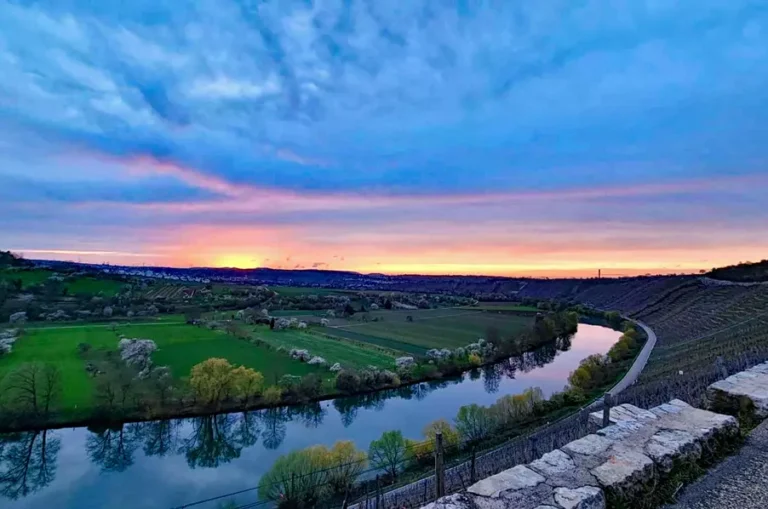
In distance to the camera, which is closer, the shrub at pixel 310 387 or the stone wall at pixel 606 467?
the stone wall at pixel 606 467

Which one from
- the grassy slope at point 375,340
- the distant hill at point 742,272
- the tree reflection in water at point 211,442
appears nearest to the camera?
the tree reflection in water at point 211,442

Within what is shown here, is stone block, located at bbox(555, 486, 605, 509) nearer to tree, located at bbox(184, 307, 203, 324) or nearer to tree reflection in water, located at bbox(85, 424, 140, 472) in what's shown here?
tree reflection in water, located at bbox(85, 424, 140, 472)

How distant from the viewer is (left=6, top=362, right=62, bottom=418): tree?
33219 millimetres

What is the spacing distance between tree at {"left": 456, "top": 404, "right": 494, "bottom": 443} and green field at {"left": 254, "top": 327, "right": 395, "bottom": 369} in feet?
69.2

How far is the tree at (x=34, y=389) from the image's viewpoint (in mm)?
33219

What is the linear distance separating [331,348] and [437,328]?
27120mm

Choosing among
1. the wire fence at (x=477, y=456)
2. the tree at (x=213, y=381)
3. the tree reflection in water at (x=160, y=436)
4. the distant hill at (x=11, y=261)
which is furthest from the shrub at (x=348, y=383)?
the distant hill at (x=11, y=261)

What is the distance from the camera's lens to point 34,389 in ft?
111

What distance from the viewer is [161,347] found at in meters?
57.0

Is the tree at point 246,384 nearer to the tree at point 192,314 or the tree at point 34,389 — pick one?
the tree at point 34,389

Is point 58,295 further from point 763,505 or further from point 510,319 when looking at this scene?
point 763,505

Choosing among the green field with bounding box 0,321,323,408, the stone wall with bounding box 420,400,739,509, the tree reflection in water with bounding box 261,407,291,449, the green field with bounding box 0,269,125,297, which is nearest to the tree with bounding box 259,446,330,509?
the tree reflection in water with bounding box 261,407,291,449

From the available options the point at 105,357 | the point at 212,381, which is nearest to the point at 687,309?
the point at 212,381

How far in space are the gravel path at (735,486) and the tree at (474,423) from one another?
A: 25209mm
